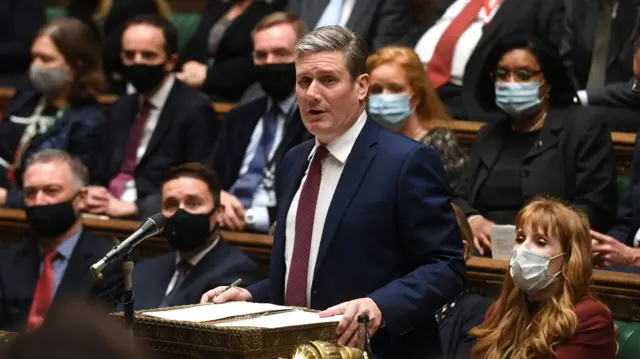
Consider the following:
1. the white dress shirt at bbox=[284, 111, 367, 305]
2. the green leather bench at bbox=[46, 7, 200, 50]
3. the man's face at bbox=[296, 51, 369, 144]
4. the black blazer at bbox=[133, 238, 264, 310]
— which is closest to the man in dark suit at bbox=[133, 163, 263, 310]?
the black blazer at bbox=[133, 238, 264, 310]

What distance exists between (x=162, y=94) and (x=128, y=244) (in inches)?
121

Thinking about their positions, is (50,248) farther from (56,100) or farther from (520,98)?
(520,98)

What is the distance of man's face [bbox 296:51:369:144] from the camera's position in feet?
8.36

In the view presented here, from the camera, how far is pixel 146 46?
561cm

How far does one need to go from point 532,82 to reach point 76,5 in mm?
4056

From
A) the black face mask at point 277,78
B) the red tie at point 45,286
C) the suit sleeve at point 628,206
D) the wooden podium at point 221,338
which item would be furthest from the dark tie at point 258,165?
the wooden podium at point 221,338

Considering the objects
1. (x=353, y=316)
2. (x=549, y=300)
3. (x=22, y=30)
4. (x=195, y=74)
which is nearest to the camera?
(x=353, y=316)

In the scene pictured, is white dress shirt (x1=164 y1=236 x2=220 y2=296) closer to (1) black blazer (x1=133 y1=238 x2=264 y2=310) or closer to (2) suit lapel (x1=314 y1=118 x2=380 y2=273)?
(1) black blazer (x1=133 y1=238 x2=264 y2=310)

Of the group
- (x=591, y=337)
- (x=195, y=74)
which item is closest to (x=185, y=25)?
(x=195, y=74)

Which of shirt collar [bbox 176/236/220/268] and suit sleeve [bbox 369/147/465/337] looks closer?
suit sleeve [bbox 369/147/465/337]

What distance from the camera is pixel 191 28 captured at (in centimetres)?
739

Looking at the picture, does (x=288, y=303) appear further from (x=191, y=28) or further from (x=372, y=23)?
(x=191, y=28)

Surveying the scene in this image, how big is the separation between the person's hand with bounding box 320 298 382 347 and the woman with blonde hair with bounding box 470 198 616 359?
32.9 inches

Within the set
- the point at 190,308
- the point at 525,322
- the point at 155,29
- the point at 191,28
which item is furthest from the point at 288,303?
the point at 191,28
